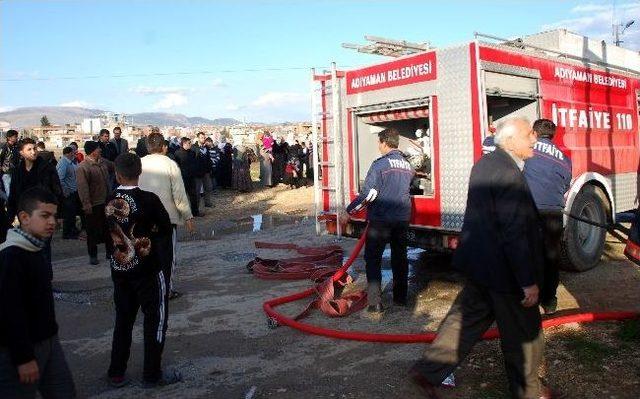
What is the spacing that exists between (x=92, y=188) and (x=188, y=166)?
5.27 metres

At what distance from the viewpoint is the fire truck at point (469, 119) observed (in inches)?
233

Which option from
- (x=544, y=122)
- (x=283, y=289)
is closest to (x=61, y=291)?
(x=283, y=289)

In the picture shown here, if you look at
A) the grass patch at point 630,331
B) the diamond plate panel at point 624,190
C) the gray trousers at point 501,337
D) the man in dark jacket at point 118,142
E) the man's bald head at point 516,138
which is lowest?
the grass patch at point 630,331

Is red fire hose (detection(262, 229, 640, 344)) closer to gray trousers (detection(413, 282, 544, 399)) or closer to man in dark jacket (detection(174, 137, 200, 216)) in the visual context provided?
gray trousers (detection(413, 282, 544, 399))

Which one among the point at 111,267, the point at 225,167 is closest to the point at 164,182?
the point at 111,267

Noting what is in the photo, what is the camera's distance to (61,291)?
7301mm

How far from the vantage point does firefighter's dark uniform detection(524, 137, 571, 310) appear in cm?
520

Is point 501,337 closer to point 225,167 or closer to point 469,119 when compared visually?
point 469,119

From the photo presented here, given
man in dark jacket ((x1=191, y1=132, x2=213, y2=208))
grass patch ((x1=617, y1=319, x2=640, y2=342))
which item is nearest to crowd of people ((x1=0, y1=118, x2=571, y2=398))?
grass patch ((x1=617, y1=319, x2=640, y2=342))

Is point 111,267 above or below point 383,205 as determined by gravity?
below

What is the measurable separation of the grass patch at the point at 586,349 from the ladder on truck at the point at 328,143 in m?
3.34

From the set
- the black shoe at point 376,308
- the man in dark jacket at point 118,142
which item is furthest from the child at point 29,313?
the man in dark jacket at point 118,142

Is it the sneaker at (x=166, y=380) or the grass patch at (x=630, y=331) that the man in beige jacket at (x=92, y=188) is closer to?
the sneaker at (x=166, y=380)

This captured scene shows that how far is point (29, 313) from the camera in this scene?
9.27 ft
